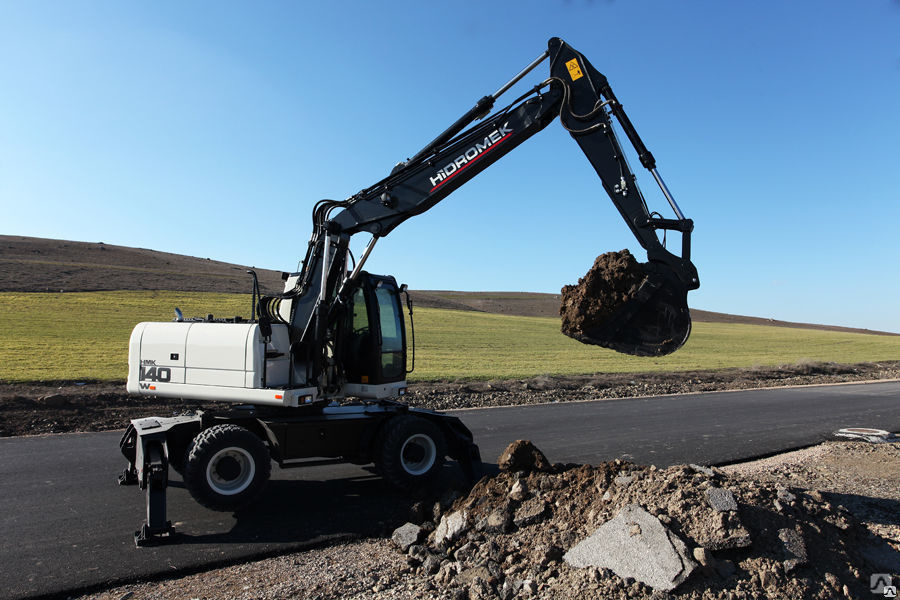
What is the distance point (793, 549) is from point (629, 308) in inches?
134

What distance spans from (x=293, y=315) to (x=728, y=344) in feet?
161

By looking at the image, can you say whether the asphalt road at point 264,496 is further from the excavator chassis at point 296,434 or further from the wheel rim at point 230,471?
the excavator chassis at point 296,434

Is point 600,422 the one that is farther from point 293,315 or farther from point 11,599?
point 11,599

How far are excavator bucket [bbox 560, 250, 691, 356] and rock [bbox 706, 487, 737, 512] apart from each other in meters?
2.07

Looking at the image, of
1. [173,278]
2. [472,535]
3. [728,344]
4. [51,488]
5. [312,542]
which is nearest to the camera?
[472,535]

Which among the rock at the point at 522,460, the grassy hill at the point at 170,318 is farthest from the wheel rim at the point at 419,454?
the grassy hill at the point at 170,318

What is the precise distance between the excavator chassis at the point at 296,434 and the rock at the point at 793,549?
4.34 meters

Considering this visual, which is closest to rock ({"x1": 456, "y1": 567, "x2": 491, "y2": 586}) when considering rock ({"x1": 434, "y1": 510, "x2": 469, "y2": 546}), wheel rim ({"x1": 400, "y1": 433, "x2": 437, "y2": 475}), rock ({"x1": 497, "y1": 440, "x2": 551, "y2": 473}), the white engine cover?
rock ({"x1": 434, "y1": 510, "x2": 469, "y2": 546})

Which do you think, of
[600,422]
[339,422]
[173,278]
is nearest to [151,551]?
[339,422]

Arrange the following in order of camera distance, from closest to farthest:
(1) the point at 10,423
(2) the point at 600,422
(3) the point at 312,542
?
(3) the point at 312,542 → (1) the point at 10,423 → (2) the point at 600,422

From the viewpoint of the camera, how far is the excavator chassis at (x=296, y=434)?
7.25 metres

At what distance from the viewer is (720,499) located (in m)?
5.21

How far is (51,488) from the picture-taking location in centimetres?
771

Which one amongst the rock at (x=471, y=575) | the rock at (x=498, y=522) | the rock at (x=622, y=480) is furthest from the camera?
the rock at (x=622, y=480)
